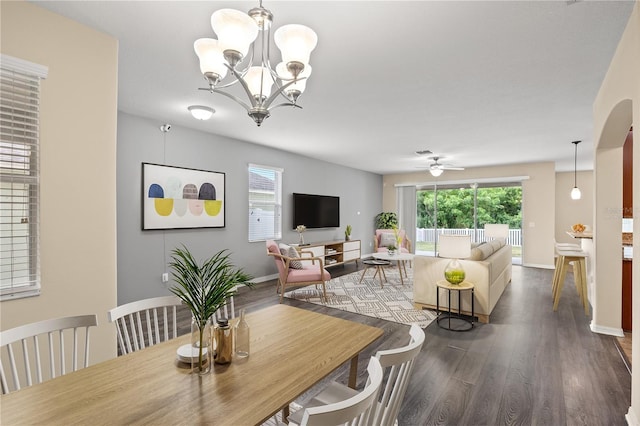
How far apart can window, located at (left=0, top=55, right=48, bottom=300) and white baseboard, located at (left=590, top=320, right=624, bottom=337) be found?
5041 millimetres

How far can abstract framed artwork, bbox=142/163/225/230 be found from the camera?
4.25 meters

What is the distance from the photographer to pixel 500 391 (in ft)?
7.59

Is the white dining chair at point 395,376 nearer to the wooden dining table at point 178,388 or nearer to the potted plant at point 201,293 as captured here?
the wooden dining table at point 178,388

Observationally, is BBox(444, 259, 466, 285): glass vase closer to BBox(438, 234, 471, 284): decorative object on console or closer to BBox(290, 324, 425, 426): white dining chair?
BBox(438, 234, 471, 284): decorative object on console

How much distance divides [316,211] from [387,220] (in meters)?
3.14

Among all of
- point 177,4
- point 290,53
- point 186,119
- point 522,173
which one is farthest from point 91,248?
point 522,173

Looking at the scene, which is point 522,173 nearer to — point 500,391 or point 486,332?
point 486,332

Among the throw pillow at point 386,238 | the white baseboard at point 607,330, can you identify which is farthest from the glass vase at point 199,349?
the throw pillow at point 386,238

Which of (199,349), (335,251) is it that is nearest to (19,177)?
(199,349)

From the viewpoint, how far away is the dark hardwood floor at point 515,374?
206cm

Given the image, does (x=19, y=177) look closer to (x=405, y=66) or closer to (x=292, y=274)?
(x=405, y=66)

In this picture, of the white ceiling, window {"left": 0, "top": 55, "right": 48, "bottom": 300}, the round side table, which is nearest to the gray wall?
the white ceiling

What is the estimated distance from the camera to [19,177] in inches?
73.3

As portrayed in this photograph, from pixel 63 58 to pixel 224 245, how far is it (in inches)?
139
